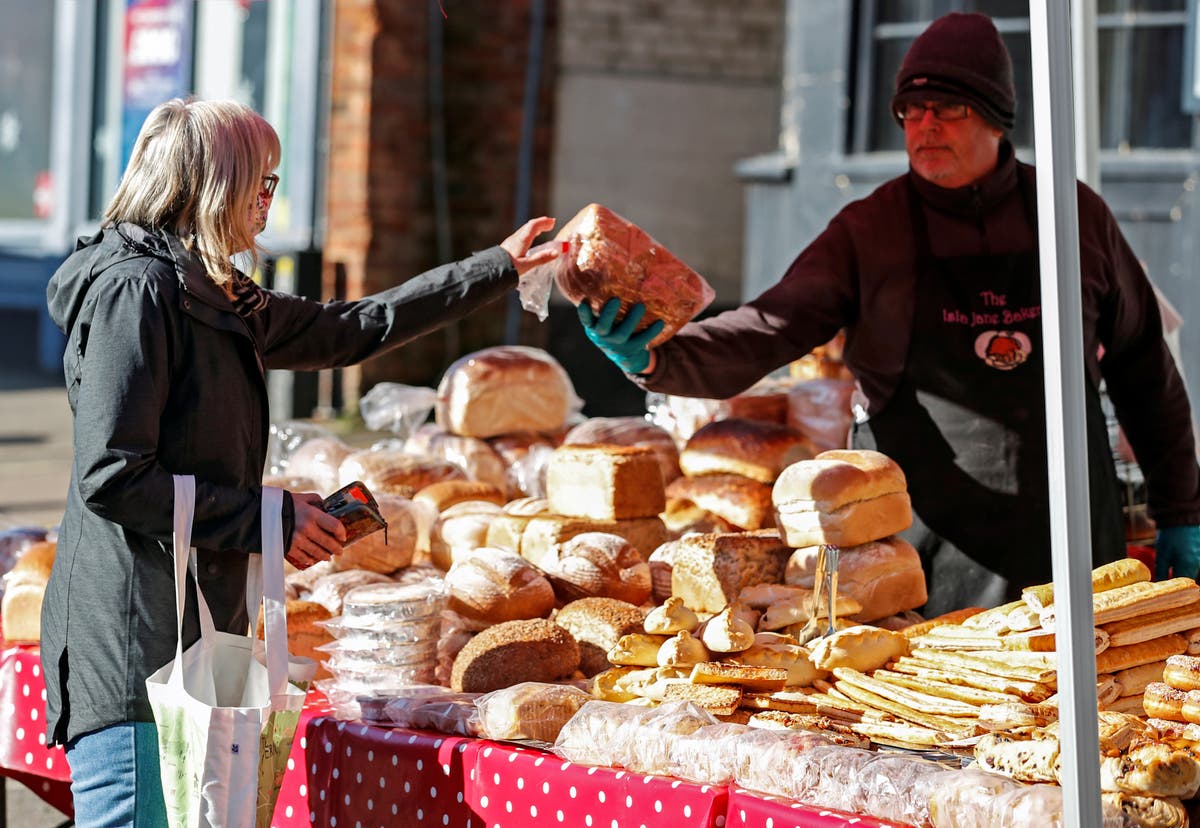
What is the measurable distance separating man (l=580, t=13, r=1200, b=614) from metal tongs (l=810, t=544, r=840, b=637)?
56 cm

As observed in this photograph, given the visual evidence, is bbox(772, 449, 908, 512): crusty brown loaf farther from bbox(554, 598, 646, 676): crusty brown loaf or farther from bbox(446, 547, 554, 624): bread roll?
bbox(446, 547, 554, 624): bread roll

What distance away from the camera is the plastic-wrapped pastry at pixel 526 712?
231cm

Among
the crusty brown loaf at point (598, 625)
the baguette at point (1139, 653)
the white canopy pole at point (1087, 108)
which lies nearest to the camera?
the baguette at point (1139, 653)

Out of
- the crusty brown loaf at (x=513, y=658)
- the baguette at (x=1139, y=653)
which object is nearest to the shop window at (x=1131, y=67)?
the baguette at (x=1139, y=653)

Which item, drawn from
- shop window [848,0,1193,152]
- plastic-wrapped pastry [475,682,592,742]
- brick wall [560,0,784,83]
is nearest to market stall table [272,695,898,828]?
plastic-wrapped pastry [475,682,592,742]

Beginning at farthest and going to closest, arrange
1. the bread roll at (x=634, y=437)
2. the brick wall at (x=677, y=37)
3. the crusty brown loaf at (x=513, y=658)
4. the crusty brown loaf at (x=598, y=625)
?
the brick wall at (x=677, y=37), the bread roll at (x=634, y=437), the crusty brown loaf at (x=598, y=625), the crusty brown loaf at (x=513, y=658)

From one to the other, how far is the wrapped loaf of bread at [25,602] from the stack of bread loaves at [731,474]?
1.36 meters

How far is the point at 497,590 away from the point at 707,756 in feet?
2.53

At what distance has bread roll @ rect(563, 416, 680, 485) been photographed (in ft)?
12.1

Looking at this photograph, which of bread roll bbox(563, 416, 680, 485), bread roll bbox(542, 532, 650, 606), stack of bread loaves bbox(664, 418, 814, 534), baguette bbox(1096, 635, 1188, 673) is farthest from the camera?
bread roll bbox(563, 416, 680, 485)

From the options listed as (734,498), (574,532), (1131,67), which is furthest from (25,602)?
(1131,67)

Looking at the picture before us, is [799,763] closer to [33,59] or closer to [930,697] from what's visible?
[930,697]

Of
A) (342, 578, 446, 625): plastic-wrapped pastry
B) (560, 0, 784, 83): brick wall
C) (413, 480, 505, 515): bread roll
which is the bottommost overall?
(342, 578, 446, 625): plastic-wrapped pastry

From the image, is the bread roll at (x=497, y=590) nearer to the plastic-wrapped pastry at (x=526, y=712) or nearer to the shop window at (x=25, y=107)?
the plastic-wrapped pastry at (x=526, y=712)
